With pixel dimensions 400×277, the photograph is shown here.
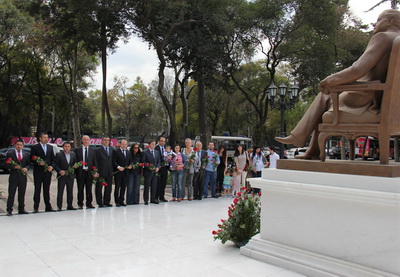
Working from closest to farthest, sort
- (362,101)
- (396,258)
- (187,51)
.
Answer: (396,258)
(362,101)
(187,51)

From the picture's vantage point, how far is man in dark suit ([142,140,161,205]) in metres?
9.42

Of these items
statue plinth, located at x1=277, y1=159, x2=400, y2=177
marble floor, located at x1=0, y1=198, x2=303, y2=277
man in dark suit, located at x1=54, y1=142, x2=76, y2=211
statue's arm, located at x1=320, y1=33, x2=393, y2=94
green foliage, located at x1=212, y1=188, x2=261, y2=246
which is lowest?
marble floor, located at x1=0, y1=198, x2=303, y2=277

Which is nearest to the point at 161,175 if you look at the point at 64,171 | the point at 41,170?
the point at 64,171

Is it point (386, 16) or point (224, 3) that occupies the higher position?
point (224, 3)

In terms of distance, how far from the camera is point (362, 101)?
4.57 m

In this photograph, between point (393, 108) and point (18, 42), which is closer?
point (393, 108)

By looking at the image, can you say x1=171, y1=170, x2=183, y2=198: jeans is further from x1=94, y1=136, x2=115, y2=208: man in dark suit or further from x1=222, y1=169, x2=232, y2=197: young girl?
x1=94, y1=136, x2=115, y2=208: man in dark suit

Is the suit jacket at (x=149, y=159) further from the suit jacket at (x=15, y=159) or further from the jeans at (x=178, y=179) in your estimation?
the suit jacket at (x=15, y=159)

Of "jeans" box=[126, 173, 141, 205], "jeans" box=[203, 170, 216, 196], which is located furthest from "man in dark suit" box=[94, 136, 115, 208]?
"jeans" box=[203, 170, 216, 196]

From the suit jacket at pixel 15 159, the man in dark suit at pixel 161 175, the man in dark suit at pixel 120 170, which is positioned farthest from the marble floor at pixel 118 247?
the man in dark suit at pixel 161 175

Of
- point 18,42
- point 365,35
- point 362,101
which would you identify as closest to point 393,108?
point 362,101

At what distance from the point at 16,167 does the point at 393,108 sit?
7173 mm

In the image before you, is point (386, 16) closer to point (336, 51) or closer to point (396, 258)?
point (396, 258)

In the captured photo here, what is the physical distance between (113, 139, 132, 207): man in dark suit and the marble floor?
0.84 m
